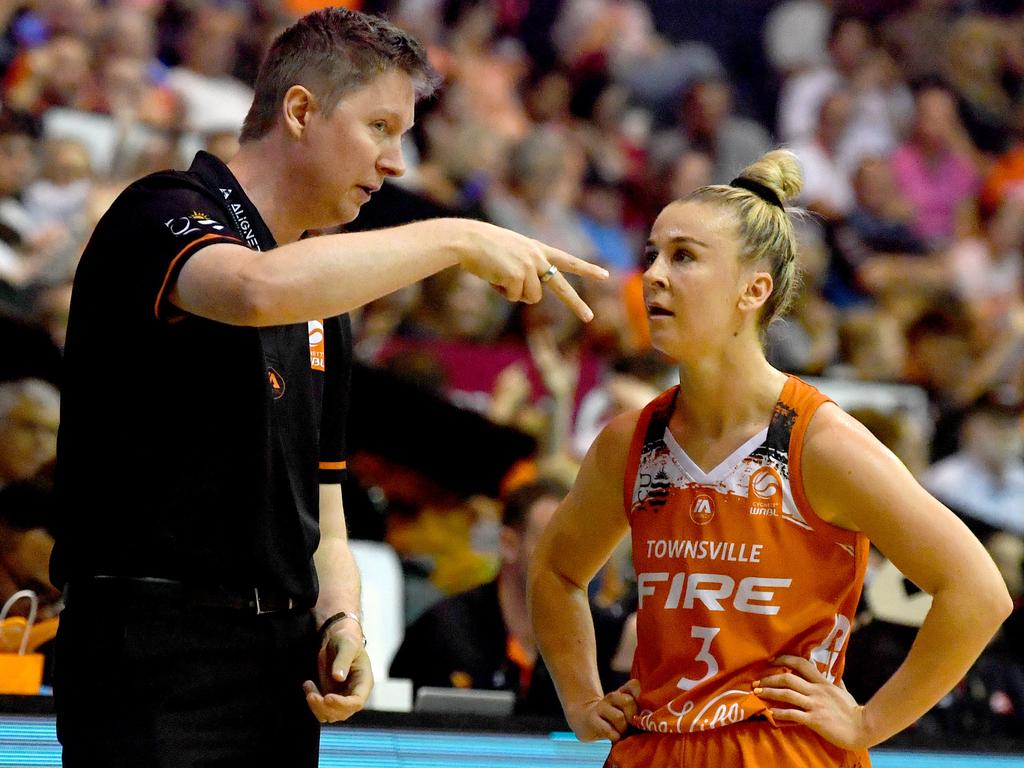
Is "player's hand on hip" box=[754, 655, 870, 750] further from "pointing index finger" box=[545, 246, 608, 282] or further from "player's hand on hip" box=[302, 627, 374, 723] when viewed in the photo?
"pointing index finger" box=[545, 246, 608, 282]

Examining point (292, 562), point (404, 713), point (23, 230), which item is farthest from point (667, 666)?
point (23, 230)

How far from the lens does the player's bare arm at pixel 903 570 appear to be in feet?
8.32

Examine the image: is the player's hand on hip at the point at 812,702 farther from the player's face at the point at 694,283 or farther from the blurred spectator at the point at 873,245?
the blurred spectator at the point at 873,245

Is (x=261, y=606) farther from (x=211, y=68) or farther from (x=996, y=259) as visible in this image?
(x=996, y=259)

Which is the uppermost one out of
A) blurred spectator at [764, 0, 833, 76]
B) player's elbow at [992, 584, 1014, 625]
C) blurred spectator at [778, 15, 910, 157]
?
blurred spectator at [764, 0, 833, 76]

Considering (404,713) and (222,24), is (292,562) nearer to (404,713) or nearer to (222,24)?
(404,713)

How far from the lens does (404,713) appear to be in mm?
3447

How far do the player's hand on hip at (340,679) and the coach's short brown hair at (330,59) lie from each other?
0.88m

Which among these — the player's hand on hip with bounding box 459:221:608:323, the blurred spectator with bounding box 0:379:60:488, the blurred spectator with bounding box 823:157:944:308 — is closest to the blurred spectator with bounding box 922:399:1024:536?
the blurred spectator with bounding box 823:157:944:308

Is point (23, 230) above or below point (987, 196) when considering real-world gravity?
below

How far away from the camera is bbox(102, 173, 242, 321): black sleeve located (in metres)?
2.28

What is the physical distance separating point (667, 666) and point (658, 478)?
1.11 feet

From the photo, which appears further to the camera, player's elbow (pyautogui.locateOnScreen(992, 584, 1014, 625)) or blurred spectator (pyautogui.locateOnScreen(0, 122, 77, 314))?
blurred spectator (pyautogui.locateOnScreen(0, 122, 77, 314))

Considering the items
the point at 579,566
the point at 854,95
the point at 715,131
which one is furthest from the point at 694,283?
the point at 854,95
